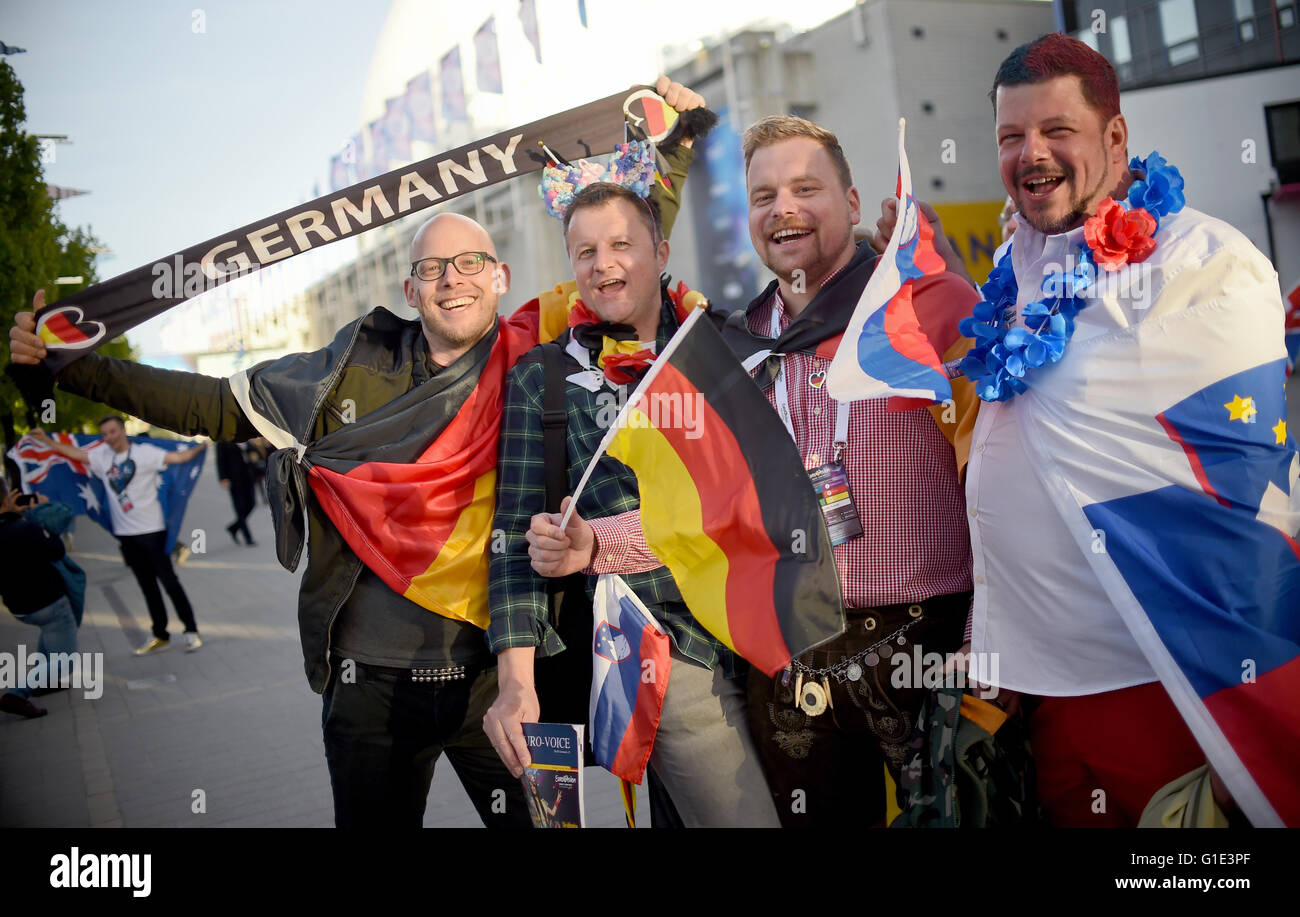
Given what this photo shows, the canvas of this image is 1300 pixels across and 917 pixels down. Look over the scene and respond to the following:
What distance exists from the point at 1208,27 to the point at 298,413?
15951mm

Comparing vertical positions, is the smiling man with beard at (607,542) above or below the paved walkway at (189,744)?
above

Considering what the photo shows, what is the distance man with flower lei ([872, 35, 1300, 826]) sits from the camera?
83.3 inches

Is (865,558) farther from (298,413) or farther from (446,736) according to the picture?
(298,413)

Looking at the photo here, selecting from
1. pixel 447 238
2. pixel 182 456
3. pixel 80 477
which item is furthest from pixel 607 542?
pixel 80 477

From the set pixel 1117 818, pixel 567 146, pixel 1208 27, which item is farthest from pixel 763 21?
pixel 1117 818

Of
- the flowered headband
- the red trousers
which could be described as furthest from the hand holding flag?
the red trousers

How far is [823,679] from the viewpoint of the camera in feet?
8.73

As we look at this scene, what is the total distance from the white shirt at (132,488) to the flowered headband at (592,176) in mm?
7956

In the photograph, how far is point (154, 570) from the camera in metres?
9.81

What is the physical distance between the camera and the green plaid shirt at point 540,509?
9.01ft

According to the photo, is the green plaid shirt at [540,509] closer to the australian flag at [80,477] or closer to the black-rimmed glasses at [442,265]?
the black-rimmed glasses at [442,265]

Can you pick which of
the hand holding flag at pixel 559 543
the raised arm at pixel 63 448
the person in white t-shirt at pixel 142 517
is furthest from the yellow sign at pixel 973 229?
the hand holding flag at pixel 559 543

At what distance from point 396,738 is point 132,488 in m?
7.89

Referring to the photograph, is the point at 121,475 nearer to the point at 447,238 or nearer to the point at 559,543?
the point at 447,238
